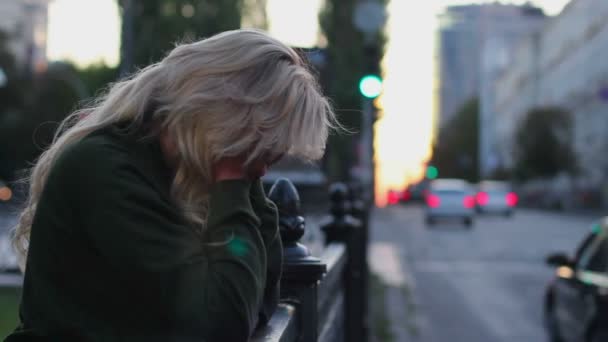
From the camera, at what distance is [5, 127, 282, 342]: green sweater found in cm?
164

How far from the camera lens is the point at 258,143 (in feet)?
5.98

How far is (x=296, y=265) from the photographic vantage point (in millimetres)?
2670

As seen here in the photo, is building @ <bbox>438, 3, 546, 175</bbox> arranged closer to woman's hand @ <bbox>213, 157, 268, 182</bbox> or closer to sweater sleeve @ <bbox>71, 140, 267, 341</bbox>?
woman's hand @ <bbox>213, 157, 268, 182</bbox>

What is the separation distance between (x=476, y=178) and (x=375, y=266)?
4365 inches

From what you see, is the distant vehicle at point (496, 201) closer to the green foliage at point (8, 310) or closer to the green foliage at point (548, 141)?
the green foliage at point (548, 141)

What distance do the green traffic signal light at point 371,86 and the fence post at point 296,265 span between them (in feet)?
23.6

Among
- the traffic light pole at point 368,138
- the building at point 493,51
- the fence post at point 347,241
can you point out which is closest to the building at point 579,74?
the building at point 493,51

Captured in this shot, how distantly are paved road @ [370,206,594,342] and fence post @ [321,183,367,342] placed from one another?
338cm

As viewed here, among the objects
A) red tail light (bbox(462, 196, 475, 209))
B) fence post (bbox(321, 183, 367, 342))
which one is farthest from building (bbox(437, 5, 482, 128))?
fence post (bbox(321, 183, 367, 342))

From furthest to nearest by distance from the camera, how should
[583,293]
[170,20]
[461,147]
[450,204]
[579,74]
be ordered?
[461,147] < [579,74] < [450,204] < [170,20] < [583,293]

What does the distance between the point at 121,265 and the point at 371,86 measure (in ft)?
27.6

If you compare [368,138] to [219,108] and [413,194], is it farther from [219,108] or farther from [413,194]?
[413,194]

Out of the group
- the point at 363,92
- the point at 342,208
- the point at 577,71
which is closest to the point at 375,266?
the point at 363,92

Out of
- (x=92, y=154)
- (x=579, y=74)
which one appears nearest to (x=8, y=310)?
(x=92, y=154)
